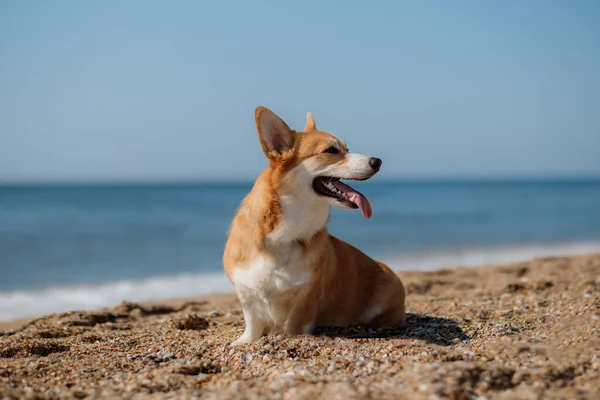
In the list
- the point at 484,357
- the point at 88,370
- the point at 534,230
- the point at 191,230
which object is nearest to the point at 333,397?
the point at 484,357

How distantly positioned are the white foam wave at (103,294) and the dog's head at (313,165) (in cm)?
483

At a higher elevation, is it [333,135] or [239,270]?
[333,135]

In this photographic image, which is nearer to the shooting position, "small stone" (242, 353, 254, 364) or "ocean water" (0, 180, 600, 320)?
"small stone" (242, 353, 254, 364)

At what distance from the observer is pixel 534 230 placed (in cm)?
1867

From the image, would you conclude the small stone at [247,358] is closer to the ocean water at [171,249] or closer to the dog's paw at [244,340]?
the dog's paw at [244,340]

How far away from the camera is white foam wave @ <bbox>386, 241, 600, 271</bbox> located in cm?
1180

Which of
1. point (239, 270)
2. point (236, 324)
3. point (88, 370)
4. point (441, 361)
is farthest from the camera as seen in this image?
point (236, 324)

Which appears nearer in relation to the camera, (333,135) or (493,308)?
(333,135)

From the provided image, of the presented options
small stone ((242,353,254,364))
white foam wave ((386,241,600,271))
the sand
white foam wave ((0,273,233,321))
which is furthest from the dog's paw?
white foam wave ((386,241,600,271))

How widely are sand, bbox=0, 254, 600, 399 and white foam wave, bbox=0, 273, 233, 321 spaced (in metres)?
1.57

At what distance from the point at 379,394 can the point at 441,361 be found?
0.78 m

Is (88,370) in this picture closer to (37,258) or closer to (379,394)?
(379,394)

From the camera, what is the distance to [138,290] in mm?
9227

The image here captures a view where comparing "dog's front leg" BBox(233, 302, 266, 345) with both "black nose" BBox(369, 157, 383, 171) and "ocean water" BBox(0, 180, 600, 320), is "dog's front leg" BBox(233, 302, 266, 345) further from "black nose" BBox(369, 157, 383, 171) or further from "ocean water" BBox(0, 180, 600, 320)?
"ocean water" BBox(0, 180, 600, 320)
